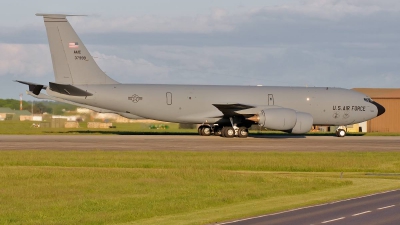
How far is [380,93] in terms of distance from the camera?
8112 centimetres

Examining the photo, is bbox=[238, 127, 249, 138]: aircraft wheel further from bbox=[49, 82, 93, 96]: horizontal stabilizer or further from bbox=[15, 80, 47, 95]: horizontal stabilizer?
bbox=[15, 80, 47, 95]: horizontal stabilizer

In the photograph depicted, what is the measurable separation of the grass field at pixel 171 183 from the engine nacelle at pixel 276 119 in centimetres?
1360

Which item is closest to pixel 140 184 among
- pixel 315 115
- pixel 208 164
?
pixel 208 164

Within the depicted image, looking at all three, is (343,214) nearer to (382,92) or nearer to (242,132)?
(242,132)

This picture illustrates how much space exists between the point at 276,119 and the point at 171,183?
1091 inches

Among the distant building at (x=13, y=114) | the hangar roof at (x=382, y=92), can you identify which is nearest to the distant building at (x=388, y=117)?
the hangar roof at (x=382, y=92)

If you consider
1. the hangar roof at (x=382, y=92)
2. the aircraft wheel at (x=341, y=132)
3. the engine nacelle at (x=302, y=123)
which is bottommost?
the aircraft wheel at (x=341, y=132)

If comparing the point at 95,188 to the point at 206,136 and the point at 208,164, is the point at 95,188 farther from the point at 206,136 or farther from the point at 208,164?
the point at 206,136

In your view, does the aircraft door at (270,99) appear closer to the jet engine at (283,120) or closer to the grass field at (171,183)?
the jet engine at (283,120)

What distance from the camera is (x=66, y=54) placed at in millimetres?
49781

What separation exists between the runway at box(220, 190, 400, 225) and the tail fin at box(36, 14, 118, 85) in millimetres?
33999

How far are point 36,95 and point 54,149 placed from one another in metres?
13.6

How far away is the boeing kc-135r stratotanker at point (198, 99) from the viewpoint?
163 feet

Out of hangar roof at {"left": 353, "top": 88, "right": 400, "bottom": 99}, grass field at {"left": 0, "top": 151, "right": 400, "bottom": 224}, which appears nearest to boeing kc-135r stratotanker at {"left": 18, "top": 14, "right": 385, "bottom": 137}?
grass field at {"left": 0, "top": 151, "right": 400, "bottom": 224}
